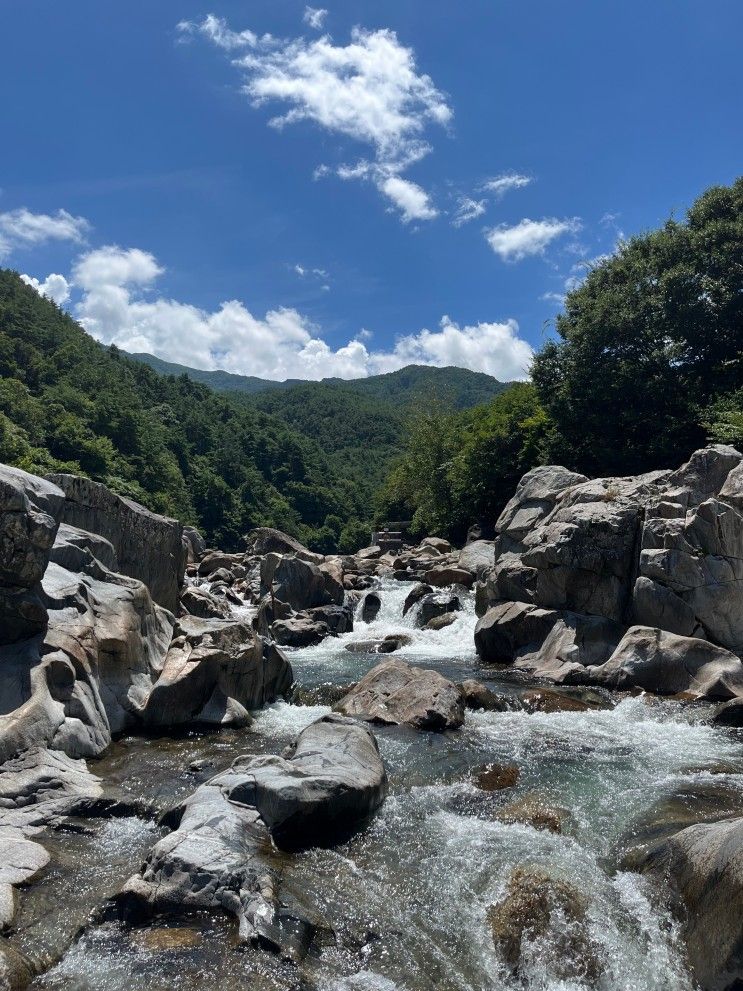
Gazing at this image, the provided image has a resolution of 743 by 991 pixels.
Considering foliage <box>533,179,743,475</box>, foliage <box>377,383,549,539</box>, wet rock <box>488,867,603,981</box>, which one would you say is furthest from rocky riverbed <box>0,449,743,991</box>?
foliage <box>377,383,549,539</box>

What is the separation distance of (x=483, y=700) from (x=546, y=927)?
29.7ft

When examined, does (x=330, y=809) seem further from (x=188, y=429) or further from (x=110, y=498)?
(x=188, y=429)

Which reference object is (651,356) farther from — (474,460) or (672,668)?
(672,668)

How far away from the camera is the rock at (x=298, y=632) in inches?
1049

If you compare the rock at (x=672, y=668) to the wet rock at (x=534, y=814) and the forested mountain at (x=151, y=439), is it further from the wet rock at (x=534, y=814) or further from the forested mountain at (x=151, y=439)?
the forested mountain at (x=151, y=439)

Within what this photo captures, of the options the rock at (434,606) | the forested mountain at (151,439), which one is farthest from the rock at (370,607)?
the forested mountain at (151,439)

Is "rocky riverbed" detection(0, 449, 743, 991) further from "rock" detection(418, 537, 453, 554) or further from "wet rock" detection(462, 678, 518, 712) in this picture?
"rock" detection(418, 537, 453, 554)

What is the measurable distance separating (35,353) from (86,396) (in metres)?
9.03

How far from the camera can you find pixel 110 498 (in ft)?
71.4

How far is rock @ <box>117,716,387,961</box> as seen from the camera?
24.2 ft

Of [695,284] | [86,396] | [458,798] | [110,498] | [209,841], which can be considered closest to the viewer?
[209,841]

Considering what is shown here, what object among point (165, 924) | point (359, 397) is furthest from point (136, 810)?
point (359, 397)

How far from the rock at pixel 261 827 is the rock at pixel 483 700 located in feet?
16.1

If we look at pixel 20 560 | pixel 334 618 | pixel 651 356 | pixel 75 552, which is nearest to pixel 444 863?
pixel 20 560
